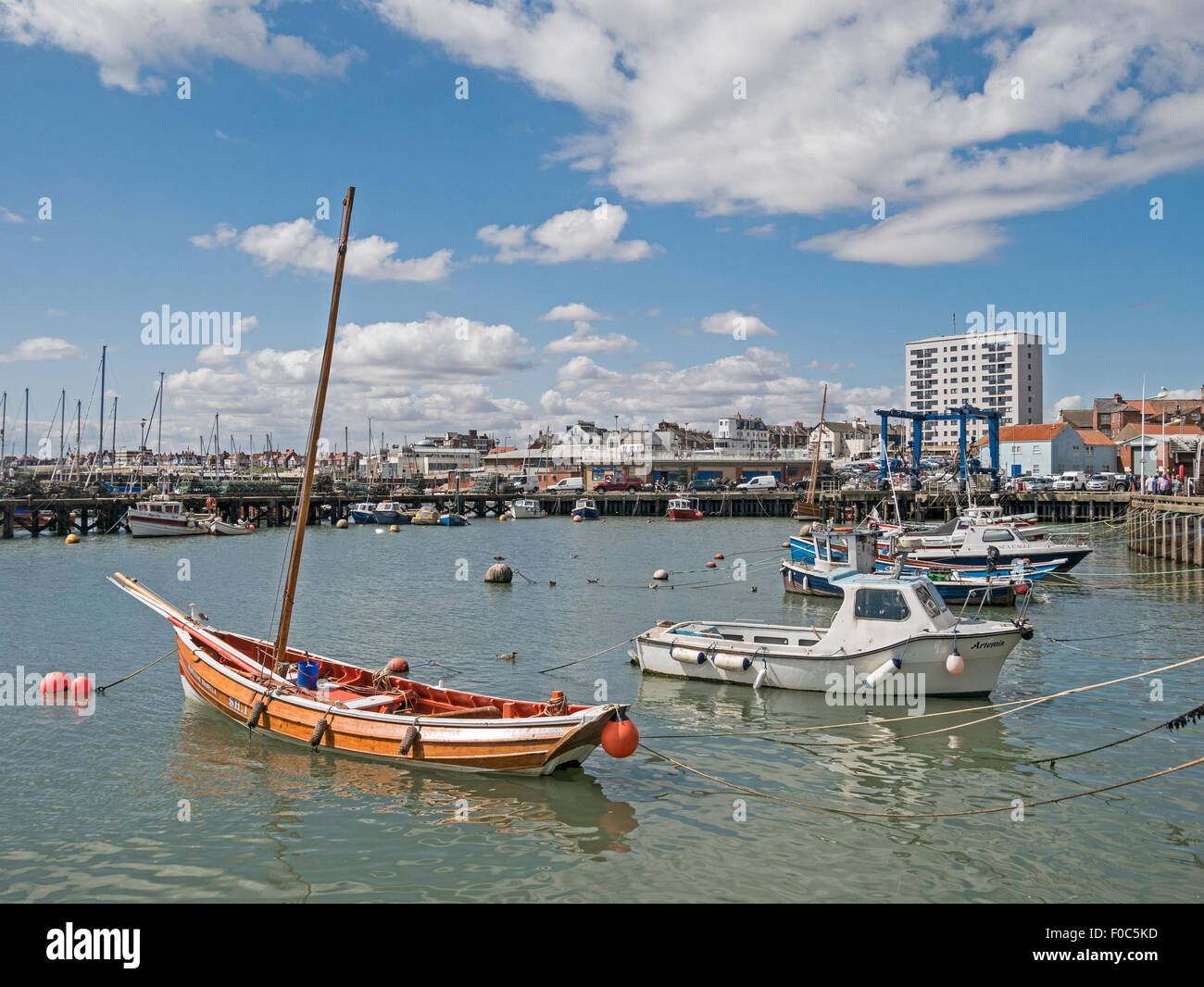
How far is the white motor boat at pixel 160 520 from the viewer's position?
242ft

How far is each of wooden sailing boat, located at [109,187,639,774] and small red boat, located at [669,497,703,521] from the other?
252ft

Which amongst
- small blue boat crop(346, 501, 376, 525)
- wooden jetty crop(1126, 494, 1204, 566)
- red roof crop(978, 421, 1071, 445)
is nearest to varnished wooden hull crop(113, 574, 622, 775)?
wooden jetty crop(1126, 494, 1204, 566)

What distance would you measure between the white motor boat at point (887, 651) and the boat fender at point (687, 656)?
0.05 m

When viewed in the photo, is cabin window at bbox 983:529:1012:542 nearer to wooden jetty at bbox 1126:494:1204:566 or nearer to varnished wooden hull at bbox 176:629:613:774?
wooden jetty at bbox 1126:494:1204:566

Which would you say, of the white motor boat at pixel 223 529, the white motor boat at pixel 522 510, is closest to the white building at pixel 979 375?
the white motor boat at pixel 522 510

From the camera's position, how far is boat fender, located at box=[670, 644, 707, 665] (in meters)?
20.4

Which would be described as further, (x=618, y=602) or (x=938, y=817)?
(x=618, y=602)

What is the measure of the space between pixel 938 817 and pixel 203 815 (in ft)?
36.9

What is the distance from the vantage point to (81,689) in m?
20.4

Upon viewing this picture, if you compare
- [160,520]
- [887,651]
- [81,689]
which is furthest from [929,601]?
[160,520]

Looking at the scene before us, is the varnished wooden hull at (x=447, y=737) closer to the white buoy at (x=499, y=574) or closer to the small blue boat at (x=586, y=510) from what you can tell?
the white buoy at (x=499, y=574)

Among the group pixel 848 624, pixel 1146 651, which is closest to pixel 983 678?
pixel 848 624
